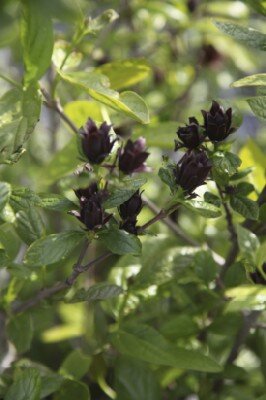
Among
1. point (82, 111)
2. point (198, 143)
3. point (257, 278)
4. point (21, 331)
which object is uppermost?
point (198, 143)

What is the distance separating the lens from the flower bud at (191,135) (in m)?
0.82

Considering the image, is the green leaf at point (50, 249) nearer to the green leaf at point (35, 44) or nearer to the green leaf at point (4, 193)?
the green leaf at point (4, 193)

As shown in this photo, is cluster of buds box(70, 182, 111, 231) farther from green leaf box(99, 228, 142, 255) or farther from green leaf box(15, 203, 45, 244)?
green leaf box(15, 203, 45, 244)

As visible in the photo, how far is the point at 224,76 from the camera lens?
206 cm

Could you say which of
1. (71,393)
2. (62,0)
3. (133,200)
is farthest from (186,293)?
(62,0)

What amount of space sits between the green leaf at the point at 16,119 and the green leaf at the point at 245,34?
0.90 feet

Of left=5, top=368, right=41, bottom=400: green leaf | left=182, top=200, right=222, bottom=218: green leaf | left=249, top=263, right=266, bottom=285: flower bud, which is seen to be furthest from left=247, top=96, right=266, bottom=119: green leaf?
left=5, top=368, right=41, bottom=400: green leaf

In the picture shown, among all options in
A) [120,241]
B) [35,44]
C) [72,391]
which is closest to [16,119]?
[35,44]

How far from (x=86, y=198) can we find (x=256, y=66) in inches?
47.6

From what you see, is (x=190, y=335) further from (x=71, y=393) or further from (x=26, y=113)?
(x=26, y=113)

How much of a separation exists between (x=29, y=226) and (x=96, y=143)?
219 mm

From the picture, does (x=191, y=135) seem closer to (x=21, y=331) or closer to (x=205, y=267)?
(x=205, y=267)

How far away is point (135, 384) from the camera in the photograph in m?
1.13

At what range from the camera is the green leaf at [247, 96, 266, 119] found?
2.67 ft
